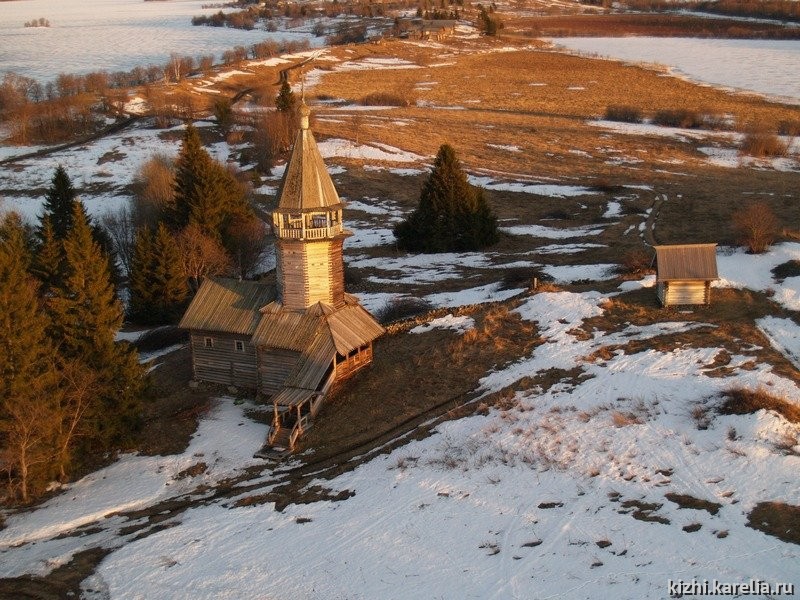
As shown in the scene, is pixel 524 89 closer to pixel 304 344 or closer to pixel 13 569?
pixel 304 344

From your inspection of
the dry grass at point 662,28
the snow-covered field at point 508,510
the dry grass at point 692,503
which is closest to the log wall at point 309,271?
the snow-covered field at point 508,510

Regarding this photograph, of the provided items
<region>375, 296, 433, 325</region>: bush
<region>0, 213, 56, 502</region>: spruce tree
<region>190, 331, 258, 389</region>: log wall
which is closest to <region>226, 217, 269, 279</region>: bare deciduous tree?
<region>375, 296, 433, 325</region>: bush

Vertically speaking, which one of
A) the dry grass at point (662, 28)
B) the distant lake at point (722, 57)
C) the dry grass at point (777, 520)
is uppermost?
the dry grass at point (662, 28)

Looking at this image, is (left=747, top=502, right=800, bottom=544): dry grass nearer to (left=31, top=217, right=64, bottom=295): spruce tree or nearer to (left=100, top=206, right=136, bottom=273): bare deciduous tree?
(left=31, top=217, right=64, bottom=295): spruce tree

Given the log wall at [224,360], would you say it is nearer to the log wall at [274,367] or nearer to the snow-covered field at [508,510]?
the log wall at [274,367]

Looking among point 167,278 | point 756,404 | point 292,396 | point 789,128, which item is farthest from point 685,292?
point 789,128

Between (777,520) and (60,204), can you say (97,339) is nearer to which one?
(777,520)
